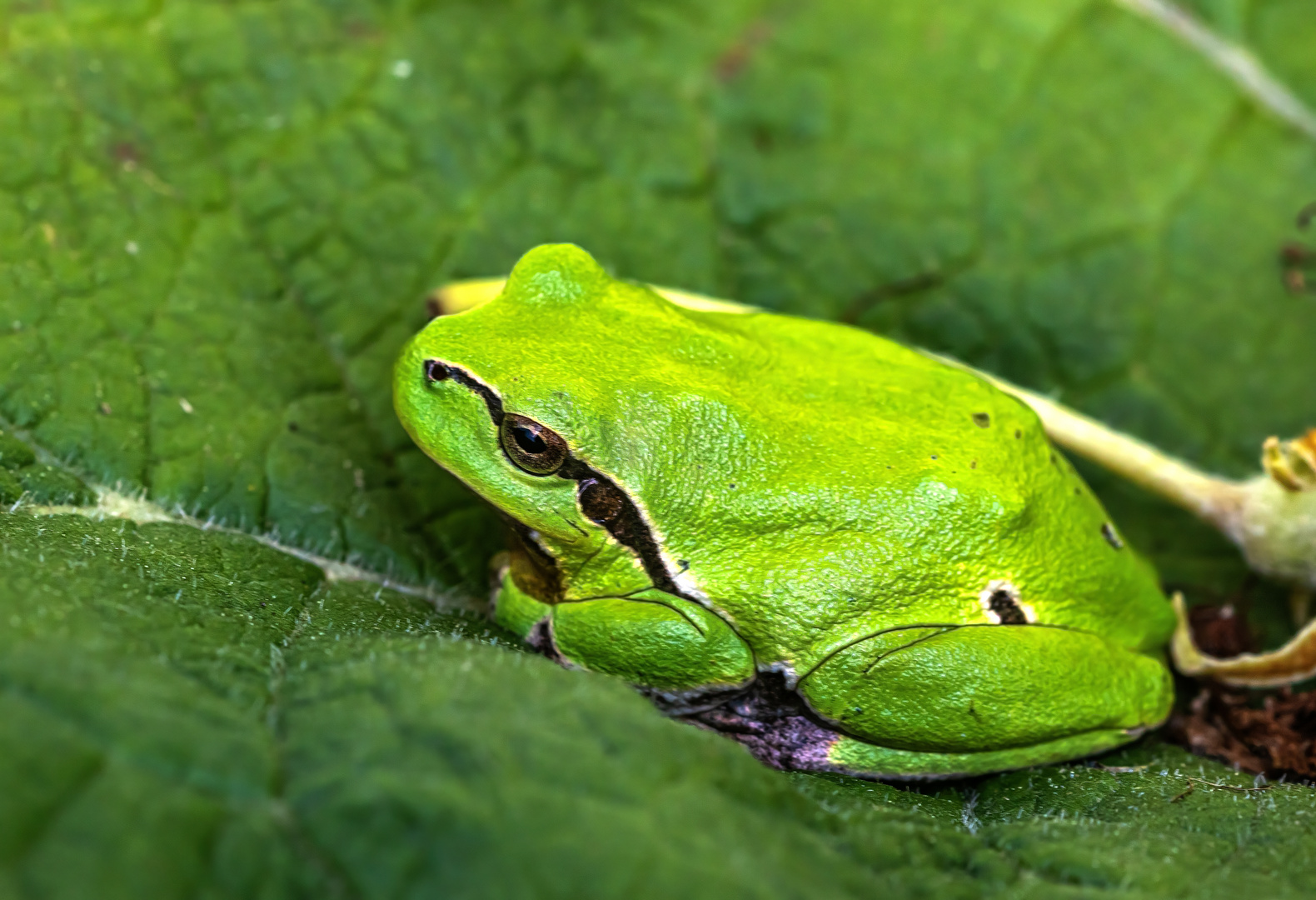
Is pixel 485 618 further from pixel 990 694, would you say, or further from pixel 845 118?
pixel 845 118

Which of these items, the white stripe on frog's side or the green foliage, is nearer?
the green foliage

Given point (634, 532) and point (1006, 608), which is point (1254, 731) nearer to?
point (1006, 608)

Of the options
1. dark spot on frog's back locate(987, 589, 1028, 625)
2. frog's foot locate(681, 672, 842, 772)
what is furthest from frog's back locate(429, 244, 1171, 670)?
frog's foot locate(681, 672, 842, 772)

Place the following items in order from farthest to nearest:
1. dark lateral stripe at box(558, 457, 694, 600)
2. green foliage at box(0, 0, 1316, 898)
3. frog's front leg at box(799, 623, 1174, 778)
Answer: dark lateral stripe at box(558, 457, 694, 600)
frog's front leg at box(799, 623, 1174, 778)
green foliage at box(0, 0, 1316, 898)

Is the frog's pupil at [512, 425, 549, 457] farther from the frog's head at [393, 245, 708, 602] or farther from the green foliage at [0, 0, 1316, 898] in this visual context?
the green foliage at [0, 0, 1316, 898]

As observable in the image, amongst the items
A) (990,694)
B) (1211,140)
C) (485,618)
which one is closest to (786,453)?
(990,694)

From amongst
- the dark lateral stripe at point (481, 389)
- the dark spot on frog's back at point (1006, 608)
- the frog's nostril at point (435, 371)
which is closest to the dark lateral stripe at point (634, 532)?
the dark lateral stripe at point (481, 389)

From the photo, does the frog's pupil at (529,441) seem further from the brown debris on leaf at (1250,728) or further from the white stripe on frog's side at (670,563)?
the brown debris on leaf at (1250,728)
